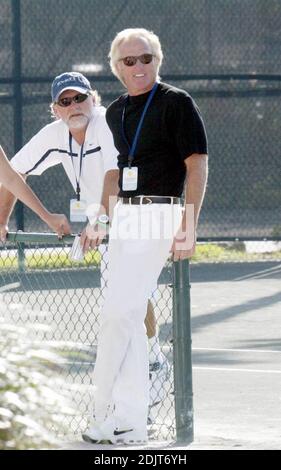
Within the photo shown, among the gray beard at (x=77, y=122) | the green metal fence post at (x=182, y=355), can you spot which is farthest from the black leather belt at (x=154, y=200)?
the gray beard at (x=77, y=122)

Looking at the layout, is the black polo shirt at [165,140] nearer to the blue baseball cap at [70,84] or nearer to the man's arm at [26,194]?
the man's arm at [26,194]

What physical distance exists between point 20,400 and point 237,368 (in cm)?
558

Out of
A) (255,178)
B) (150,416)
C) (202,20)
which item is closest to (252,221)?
(255,178)

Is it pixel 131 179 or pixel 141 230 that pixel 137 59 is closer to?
pixel 131 179

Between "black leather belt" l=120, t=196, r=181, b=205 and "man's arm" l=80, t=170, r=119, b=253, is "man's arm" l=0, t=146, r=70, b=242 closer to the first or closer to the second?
"man's arm" l=80, t=170, r=119, b=253

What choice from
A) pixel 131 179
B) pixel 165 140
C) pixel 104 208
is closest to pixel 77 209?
pixel 104 208

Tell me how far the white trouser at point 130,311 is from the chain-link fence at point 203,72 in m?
9.46

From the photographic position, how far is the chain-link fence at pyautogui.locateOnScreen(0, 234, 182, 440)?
24.6 feet

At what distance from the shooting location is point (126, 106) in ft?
25.1

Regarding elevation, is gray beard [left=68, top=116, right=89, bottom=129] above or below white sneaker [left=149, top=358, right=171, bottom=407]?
above

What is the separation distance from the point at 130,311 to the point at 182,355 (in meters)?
0.55

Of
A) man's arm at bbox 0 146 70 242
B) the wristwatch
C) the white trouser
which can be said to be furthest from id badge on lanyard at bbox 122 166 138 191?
man's arm at bbox 0 146 70 242

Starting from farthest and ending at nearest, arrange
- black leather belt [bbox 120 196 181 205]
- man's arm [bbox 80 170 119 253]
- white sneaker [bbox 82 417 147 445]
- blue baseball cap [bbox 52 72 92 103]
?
blue baseball cap [bbox 52 72 92 103] < man's arm [bbox 80 170 119 253] < black leather belt [bbox 120 196 181 205] < white sneaker [bbox 82 417 147 445]

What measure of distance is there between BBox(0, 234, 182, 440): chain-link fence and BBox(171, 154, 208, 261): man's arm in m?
0.51
